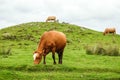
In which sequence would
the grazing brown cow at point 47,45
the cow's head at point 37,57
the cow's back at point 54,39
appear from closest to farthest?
the cow's head at point 37,57
the grazing brown cow at point 47,45
the cow's back at point 54,39

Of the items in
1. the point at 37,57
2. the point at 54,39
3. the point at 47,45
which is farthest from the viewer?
the point at 54,39

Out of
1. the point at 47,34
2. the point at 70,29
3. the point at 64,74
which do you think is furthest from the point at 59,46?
the point at 70,29

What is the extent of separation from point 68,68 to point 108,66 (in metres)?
3.68

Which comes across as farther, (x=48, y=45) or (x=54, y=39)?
(x=54, y=39)

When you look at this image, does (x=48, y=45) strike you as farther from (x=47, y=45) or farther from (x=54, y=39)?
(x=54, y=39)

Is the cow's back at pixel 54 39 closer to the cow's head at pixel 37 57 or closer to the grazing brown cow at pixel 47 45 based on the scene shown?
the grazing brown cow at pixel 47 45

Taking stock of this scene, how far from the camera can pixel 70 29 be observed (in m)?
69.9

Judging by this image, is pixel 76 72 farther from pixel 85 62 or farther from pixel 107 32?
pixel 107 32

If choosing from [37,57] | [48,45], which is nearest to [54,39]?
[48,45]

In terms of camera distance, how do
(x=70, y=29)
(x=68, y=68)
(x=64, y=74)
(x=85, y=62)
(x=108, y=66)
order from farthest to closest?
(x=70, y=29) < (x=85, y=62) < (x=108, y=66) < (x=68, y=68) < (x=64, y=74)

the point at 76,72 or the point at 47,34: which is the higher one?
the point at 47,34

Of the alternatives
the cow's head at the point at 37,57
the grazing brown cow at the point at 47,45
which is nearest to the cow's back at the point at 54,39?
the grazing brown cow at the point at 47,45

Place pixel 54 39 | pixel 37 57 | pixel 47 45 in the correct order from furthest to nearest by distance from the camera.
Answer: pixel 54 39, pixel 47 45, pixel 37 57

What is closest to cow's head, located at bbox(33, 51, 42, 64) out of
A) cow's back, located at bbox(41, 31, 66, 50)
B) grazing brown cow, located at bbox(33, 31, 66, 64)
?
grazing brown cow, located at bbox(33, 31, 66, 64)
